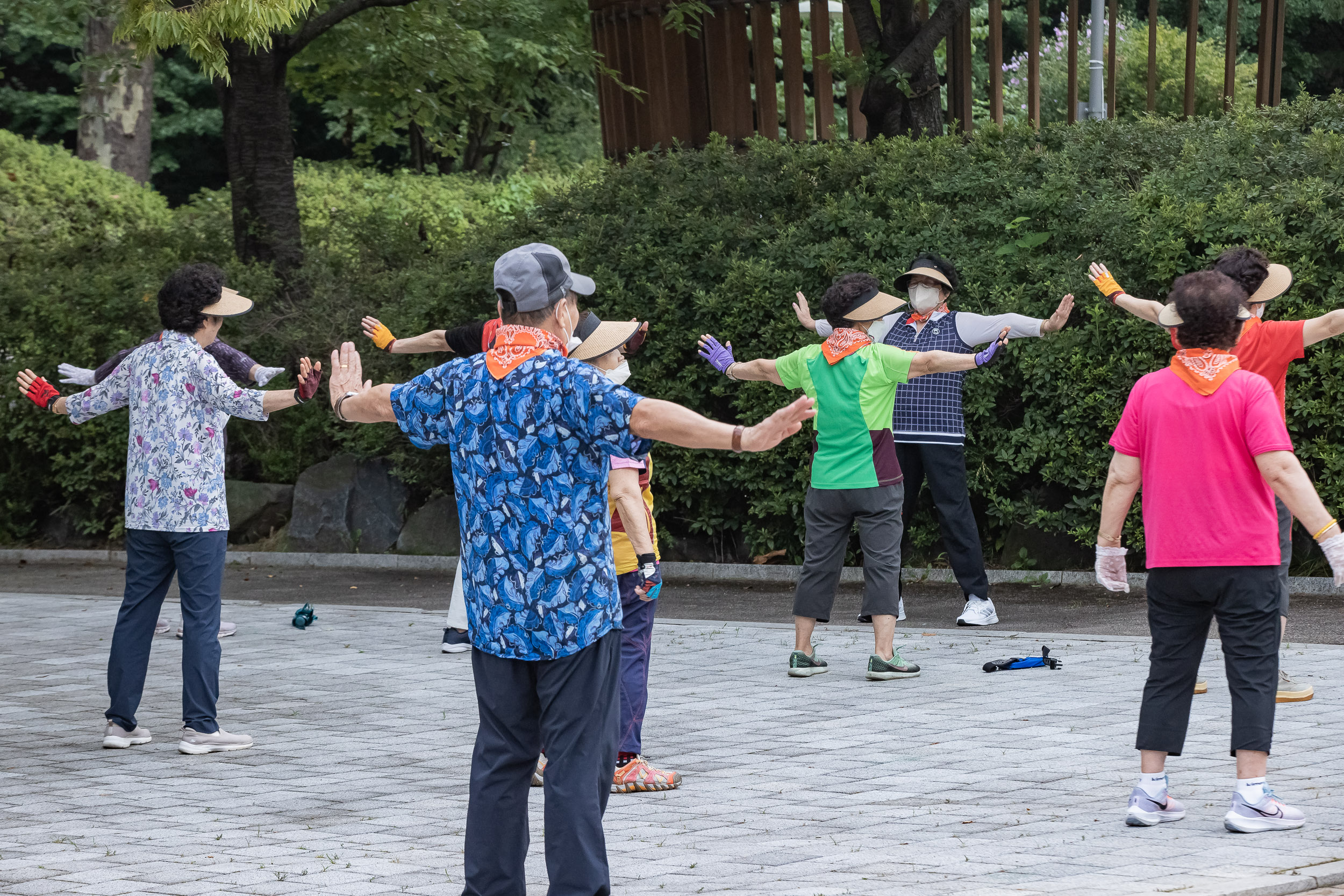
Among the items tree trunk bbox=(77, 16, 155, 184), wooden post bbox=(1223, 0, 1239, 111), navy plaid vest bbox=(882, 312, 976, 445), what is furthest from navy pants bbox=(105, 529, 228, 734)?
tree trunk bbox=(77, 16, 155, 184)

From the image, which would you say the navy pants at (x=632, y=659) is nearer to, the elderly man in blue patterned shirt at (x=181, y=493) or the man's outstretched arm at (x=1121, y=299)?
the elderly man in blue patterned shirt at (x=181, y=493)

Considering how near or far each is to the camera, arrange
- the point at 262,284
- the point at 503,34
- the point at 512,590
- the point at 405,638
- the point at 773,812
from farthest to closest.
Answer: the point at 503,34 < the point at 262,284 < the point at 405,638 < the point at 773,812 < the point at 512,590

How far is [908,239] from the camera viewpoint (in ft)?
35.8

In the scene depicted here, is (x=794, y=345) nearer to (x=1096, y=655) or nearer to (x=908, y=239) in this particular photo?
(x=908, y=239)

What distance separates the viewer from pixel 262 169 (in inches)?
581

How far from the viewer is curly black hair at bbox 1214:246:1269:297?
580 cm

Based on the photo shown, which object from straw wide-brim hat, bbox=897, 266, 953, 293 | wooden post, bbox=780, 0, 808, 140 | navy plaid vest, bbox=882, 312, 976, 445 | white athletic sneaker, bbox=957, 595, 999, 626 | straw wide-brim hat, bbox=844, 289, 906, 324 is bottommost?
white athletic sneaker, bbox=957, 595, 999, 626

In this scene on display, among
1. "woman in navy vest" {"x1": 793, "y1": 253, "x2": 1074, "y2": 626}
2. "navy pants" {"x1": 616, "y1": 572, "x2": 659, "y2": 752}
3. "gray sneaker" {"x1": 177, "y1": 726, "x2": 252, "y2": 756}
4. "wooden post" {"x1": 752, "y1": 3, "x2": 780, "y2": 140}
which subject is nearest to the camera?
"navy pants" {"x1": 616, "y1": 572, "x2": 659, "y2": 752}

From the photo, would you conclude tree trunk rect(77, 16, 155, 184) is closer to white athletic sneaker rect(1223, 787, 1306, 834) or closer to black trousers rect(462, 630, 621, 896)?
black trousers rect(462, 630, 621, 896)

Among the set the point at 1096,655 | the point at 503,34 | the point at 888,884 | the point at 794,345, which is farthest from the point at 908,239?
the point at 503,34

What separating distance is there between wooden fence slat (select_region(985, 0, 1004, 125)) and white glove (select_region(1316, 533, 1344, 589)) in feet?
30.5

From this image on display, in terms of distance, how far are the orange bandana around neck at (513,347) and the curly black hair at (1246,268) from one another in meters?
3.04

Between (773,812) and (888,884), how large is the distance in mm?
923

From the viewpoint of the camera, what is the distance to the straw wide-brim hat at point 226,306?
6629 millimetres
